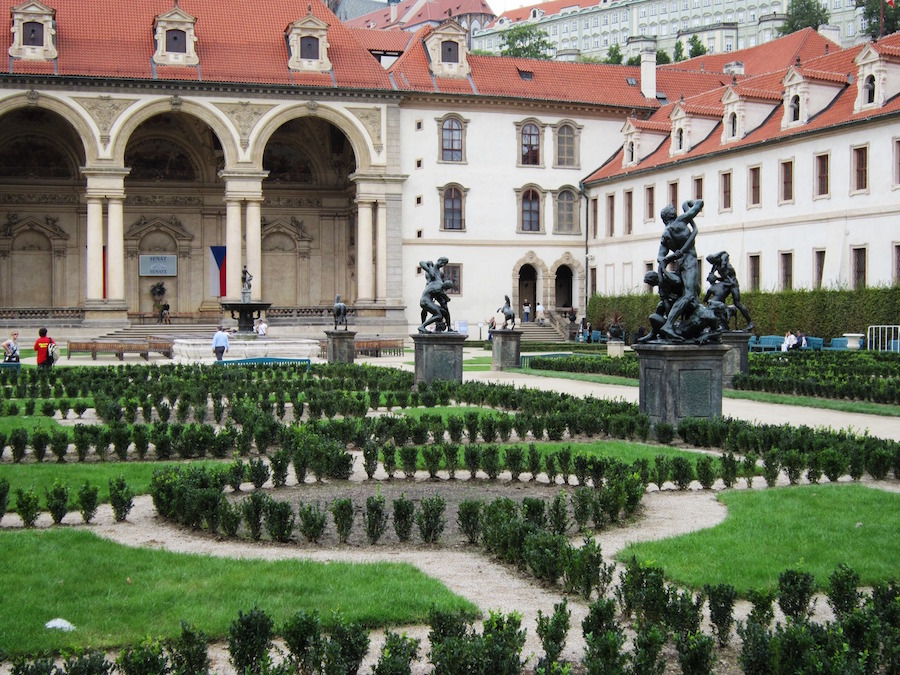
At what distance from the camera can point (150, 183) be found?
57.4 m

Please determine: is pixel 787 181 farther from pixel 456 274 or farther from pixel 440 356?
pixel 440 356

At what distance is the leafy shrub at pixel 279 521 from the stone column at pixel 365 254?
146 ft

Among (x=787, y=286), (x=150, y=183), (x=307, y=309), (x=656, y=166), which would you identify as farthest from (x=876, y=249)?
(x=150, y=183)

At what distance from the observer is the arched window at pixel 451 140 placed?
55.9 metres

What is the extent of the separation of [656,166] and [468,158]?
31.4 ft

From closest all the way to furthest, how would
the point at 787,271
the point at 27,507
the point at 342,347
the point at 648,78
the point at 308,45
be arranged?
the point at 27,507 → the point at 342,347 → the point at 787,271 → the point at 308,45 → the point at 648,78

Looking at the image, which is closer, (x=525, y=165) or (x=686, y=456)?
(x=686, y=456)

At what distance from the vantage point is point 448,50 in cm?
5691

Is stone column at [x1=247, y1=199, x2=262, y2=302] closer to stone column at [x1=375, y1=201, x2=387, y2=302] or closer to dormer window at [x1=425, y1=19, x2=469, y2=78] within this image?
stone column at [x1=375, y1=201, x2=387, y2=302]

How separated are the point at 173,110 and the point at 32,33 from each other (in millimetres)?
6761

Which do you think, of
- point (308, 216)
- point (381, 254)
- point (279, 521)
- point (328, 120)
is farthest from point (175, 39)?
point (279, 521)

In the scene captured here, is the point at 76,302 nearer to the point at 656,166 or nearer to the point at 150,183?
the point at 150,183

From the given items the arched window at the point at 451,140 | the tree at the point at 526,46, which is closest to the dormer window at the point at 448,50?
the arched window at the point at 451,140

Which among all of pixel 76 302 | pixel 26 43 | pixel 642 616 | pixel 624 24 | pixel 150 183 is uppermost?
pixel 624 24
